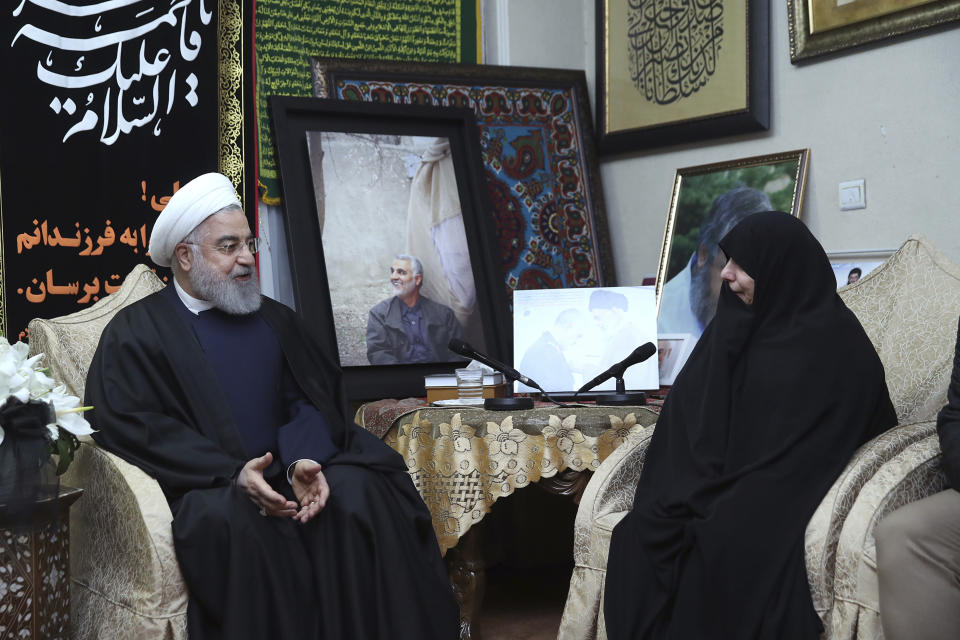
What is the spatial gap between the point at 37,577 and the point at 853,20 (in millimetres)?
3074

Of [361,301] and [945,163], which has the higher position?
[945,163]

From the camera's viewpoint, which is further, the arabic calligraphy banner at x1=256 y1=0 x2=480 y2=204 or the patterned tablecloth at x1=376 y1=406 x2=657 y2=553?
the arabic calligraphy banner at x1=256 y1=0 x2=480 y2=204

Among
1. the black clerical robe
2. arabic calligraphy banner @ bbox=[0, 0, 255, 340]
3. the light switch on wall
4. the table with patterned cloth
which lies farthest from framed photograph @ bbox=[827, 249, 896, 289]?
arabic calligraphy banner @ bbox=[0, 0, 255, 340]

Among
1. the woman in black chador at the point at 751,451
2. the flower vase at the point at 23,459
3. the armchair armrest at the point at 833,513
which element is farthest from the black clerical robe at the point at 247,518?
the armchair armrest at the point at 833,513

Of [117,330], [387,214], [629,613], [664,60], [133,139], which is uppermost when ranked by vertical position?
[664,60]

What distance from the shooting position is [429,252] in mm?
3895

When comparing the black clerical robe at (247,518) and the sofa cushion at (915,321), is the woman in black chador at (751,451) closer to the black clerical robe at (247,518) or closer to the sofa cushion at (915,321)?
the sofa cushion at (915,321)

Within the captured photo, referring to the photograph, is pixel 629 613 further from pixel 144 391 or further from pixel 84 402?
pixel 84 402

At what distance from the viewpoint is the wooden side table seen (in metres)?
2.20

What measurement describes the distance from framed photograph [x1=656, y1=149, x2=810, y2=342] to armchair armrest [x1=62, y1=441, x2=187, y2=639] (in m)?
2.18

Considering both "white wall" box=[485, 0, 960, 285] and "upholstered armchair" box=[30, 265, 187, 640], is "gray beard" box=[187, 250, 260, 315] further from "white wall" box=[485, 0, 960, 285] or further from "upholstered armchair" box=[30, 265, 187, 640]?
"white wall" box=[485, 0, 960, 285]

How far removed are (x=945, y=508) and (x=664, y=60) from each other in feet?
8.19

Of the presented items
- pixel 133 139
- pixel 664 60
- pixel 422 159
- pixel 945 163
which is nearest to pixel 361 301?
pixel 422 159

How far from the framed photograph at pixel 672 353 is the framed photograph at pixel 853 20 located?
1113 millimetres
